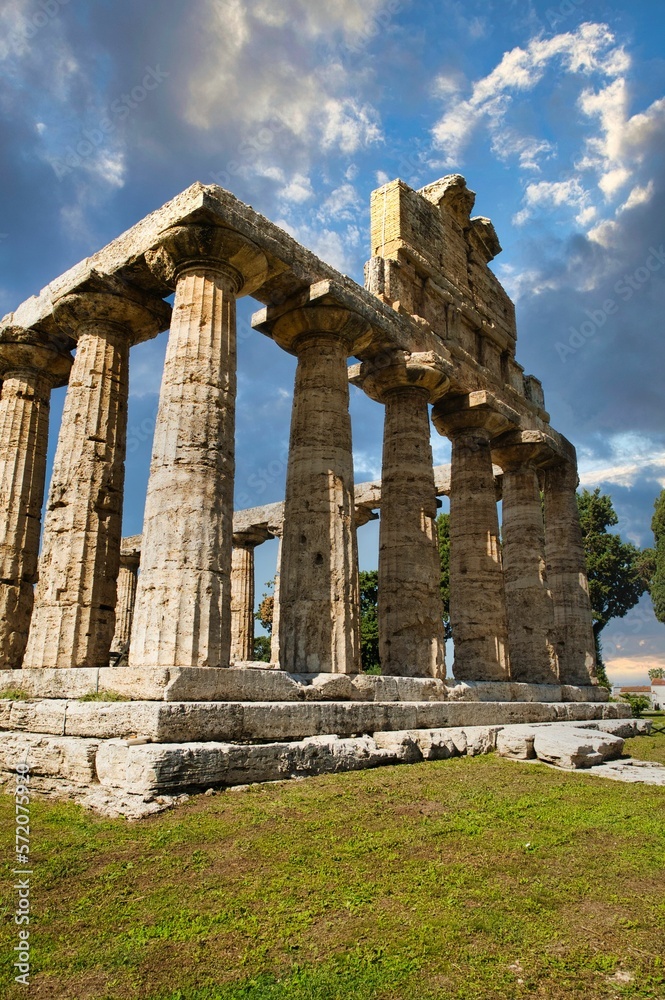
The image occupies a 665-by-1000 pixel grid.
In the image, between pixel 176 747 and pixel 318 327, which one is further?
pixel 318 327

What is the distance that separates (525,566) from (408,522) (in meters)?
6.18

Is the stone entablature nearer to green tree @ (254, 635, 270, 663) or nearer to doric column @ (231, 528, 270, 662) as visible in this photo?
doric column @ (231, 528, 270, 662)

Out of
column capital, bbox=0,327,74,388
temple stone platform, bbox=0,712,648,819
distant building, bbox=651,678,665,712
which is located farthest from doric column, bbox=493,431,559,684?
distant building, bbox=651,678,665,712

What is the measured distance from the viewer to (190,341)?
12000 millimetres

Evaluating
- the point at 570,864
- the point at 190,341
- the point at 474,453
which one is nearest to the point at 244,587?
the point at 474,453

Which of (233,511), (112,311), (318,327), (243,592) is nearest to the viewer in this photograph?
(233,511)

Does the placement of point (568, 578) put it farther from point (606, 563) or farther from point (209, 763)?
point (606, 563)

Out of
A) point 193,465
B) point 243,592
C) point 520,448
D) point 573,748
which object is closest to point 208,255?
point 193,465

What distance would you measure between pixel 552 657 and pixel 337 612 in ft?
30.8

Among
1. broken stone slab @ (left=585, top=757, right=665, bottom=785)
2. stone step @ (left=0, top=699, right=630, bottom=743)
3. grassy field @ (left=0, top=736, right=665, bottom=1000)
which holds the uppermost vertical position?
stone step @ (left=0, top=699, right=630, bottom=743)

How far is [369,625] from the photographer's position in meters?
40.5

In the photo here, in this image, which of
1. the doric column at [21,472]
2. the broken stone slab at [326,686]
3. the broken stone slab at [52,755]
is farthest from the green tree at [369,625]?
the broken stone slab at [52,755]
